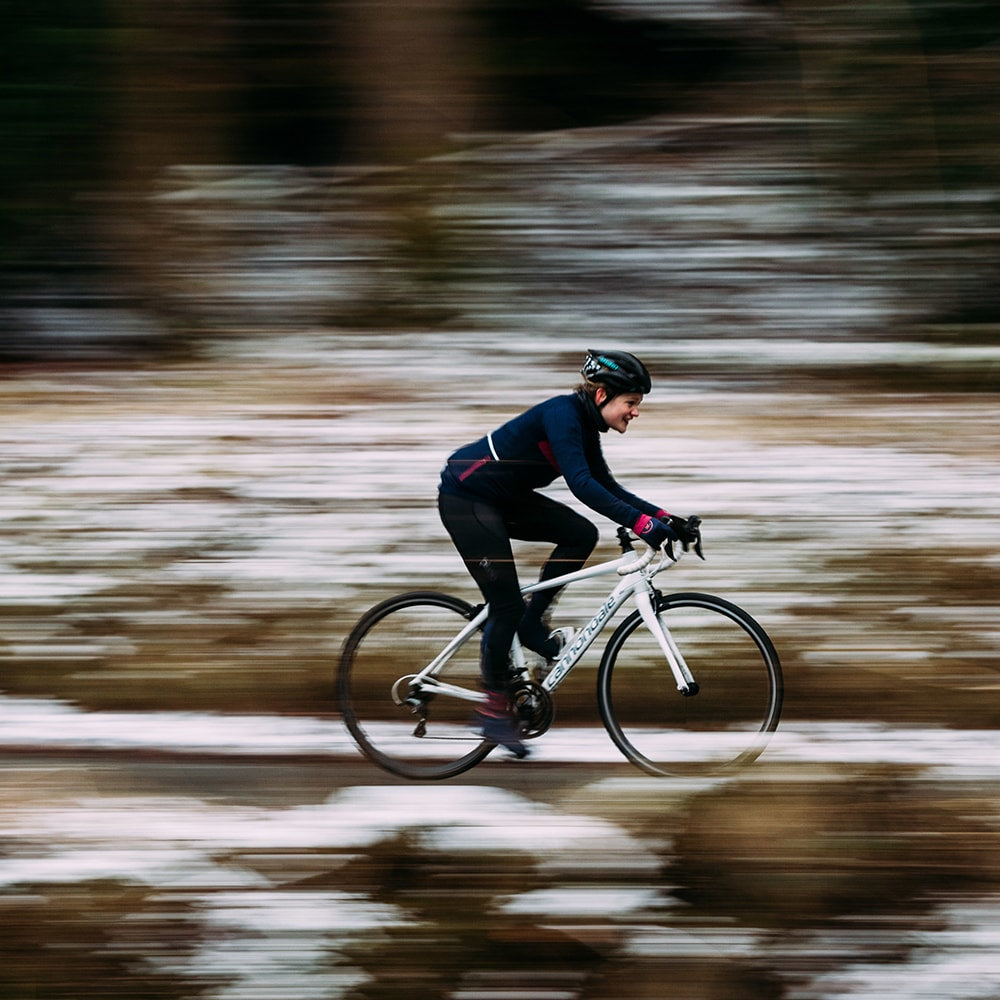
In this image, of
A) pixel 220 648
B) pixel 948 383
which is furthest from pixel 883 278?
pixel 220 648

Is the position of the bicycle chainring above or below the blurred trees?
below

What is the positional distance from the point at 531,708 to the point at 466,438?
362cm

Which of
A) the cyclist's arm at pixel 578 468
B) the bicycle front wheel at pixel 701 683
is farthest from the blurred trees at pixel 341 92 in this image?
the cyclist's arm at pixel 578 468

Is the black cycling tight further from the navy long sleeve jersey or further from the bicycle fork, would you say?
the bicycle fork

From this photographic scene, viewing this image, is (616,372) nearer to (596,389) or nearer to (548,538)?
(596,389)

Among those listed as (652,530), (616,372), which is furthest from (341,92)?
(652,530)

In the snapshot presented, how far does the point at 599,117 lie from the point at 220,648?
5.94 meters

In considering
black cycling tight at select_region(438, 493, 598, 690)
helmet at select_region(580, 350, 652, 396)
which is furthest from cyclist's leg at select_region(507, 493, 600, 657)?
helmet at select_region(580, 350, 652, 396)

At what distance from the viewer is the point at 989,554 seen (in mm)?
6336

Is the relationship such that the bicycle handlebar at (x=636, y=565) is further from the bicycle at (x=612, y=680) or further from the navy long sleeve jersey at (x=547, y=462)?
the navy long sleeve jersey at (x=547, y=462)

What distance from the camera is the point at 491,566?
14.6ft

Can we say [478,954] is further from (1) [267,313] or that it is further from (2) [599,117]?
(2) [599,117]

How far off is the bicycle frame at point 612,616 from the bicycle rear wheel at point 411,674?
101mm

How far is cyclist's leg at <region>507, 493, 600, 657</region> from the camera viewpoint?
4.53 meters
